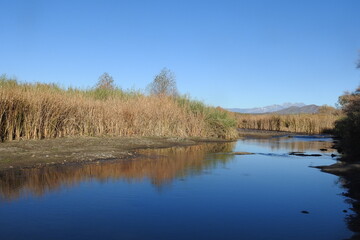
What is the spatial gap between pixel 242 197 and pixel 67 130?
11.4 metres

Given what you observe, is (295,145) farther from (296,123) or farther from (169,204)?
(296,123)

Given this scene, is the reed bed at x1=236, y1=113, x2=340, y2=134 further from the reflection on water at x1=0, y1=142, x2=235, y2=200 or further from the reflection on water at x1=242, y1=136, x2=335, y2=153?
the reflection on water at x1=0, y1=142, x2=235, y2=200

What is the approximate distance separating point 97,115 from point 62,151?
6.02 metres

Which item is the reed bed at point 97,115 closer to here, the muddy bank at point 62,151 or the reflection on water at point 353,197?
the muddy bank at point 62,151

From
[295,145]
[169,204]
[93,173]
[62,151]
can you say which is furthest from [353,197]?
[295,145]

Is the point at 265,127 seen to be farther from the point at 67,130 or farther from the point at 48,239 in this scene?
the point at 48,239

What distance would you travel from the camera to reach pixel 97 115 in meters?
17.7

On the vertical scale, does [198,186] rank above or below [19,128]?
below

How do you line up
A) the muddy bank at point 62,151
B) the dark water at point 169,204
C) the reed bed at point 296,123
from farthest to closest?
the reed bed at point 296,123
the muddy bank at point 62,151
the dark water at point 169,204

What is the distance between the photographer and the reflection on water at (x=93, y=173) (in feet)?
23.2

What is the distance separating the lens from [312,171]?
32.9 feet

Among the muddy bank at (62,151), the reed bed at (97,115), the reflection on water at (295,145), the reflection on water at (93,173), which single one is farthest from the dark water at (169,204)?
the reflection on water at (295,145)

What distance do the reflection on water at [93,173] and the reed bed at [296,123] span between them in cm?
2724

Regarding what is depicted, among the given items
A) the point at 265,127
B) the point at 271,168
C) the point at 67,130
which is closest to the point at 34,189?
the point at 271,168
